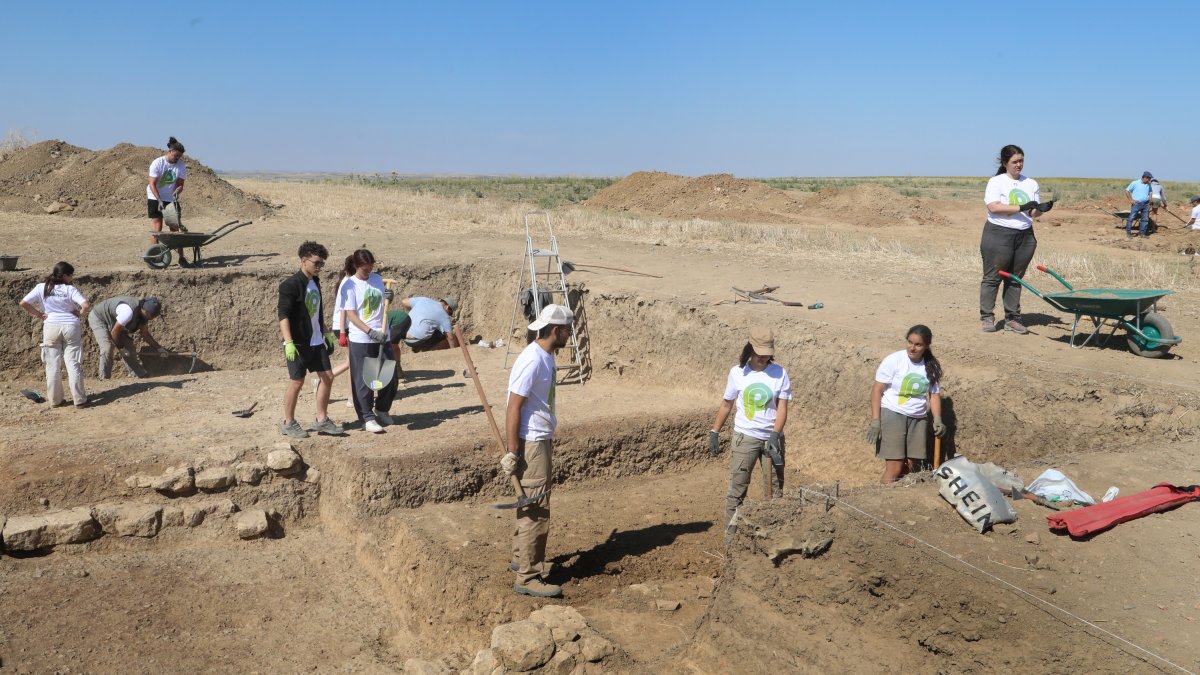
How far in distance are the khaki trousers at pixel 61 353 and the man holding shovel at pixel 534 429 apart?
504 centimetres

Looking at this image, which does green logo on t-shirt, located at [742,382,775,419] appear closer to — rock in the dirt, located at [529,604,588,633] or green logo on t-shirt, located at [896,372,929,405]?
green logo on t-shirt, located at [896,372,929,405]

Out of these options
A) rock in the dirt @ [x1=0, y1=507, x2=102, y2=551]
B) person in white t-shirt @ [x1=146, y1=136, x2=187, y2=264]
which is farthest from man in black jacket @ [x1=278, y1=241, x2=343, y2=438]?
person in white t-shirt @ [x1=146, y1=136, x2=187, y2=264]

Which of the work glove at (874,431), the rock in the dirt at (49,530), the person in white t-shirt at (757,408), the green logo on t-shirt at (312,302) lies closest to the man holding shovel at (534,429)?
the person in white t-shirt at (757,408)

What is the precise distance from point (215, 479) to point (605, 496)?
130 inches

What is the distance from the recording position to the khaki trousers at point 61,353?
8.52m

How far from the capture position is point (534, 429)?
5.75m

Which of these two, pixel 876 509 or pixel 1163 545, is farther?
pixel 876 509

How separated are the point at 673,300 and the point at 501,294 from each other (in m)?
3.02

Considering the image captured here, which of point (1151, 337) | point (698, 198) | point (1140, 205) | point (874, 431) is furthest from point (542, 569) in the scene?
point (698, 198)

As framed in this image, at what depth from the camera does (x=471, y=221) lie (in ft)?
61.6

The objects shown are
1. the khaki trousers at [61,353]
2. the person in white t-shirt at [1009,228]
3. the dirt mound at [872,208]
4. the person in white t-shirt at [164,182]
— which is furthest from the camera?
the dirt mound at [872,208]

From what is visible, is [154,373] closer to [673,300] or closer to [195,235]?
[195,235]

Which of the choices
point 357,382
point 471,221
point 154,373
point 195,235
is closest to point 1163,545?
point 357,382

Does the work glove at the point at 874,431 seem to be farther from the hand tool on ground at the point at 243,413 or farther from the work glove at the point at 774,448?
the hand tool on ground at the point at 243,413
